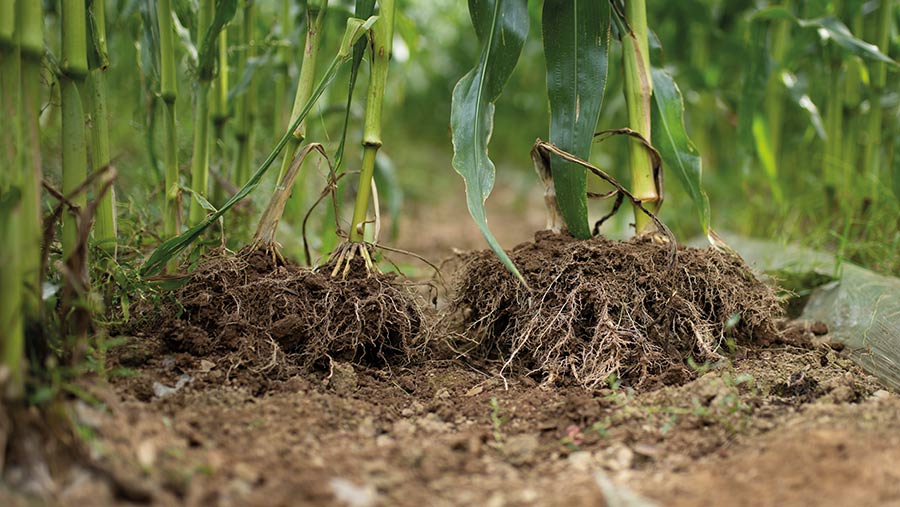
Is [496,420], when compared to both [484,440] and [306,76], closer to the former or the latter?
[484,440]

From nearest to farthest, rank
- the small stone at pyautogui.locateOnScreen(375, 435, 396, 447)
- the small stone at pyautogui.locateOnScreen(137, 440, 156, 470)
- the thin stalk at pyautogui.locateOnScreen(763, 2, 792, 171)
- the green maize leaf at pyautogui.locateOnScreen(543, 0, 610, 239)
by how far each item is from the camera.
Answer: the small stone at pyautogui.locateOnScreen(137, 440, 156, 470) → the small stone at pyautogui.locateOnScreen(375, 435, 396, 447) → the green maize leaf at pyautogui.locateOnScreen(543, 0, 610, 239) → the thin stalk at pyautogui.locateOnScreen(763, 2, 792, 171)

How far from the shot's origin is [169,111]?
1546 millimetres

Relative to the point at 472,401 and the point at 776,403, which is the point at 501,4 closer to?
the point at 472,401

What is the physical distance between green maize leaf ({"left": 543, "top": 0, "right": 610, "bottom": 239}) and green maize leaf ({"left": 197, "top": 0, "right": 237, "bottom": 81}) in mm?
694

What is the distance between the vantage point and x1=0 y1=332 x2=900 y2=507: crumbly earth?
2.72 ft

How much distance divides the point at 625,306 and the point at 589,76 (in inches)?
19.6

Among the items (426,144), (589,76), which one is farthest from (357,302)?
(426,144)

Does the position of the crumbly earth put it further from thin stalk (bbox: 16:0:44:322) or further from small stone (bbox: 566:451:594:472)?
thin stalk (bbox: 16:0:44:322)

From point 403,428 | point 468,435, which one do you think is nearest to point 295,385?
point 403,428

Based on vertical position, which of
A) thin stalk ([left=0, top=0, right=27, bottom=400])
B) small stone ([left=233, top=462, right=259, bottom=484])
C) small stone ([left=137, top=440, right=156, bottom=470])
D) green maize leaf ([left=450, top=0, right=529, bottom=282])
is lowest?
small stone ([left=233, top=462, right=259, bottom=484])

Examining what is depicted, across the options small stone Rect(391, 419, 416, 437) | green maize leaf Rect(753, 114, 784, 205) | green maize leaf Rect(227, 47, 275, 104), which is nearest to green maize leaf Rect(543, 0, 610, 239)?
small stone Rect(391, 419, 416, 437)

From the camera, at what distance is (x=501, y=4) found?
4.77ft

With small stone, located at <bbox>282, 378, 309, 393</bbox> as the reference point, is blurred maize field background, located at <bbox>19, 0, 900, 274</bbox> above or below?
above

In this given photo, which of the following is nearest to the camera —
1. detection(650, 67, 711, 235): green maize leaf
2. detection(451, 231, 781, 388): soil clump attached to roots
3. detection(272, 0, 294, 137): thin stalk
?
detection(451, 231, 781, 388): soil clump attached to roots
